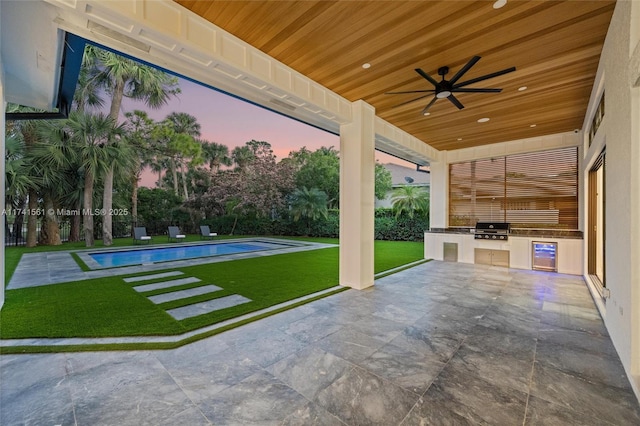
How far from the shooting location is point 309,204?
51.2ft

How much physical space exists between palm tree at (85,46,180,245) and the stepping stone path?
7525 mm

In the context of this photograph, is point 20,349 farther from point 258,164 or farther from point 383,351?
point 258,164

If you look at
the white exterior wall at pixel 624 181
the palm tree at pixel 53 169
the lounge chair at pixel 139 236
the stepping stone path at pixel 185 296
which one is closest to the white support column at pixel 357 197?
the stepping stone path at pixel 185 296

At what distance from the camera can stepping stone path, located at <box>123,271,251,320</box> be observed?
376cm

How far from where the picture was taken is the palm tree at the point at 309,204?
15.6m

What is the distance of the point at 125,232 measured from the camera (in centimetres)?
1427

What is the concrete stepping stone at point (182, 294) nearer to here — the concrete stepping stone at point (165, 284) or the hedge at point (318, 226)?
the concrete stepping stone at point (165, 284)

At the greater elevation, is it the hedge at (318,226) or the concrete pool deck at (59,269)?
the hedge at (318,226)

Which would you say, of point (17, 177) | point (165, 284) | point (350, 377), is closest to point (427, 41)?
point (350, 377)

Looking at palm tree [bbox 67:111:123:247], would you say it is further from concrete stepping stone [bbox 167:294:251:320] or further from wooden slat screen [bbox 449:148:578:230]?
wooden slat screen [bbox 449:148:578:230]

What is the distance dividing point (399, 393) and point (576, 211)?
792 cm

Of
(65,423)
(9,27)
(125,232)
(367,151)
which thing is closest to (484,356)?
(65,423)

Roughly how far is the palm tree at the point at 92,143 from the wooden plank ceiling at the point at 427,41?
10082mm

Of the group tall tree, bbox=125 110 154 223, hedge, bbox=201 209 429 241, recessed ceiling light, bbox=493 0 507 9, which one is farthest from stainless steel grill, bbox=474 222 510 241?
tall tree, bbox=125 110 154 223
